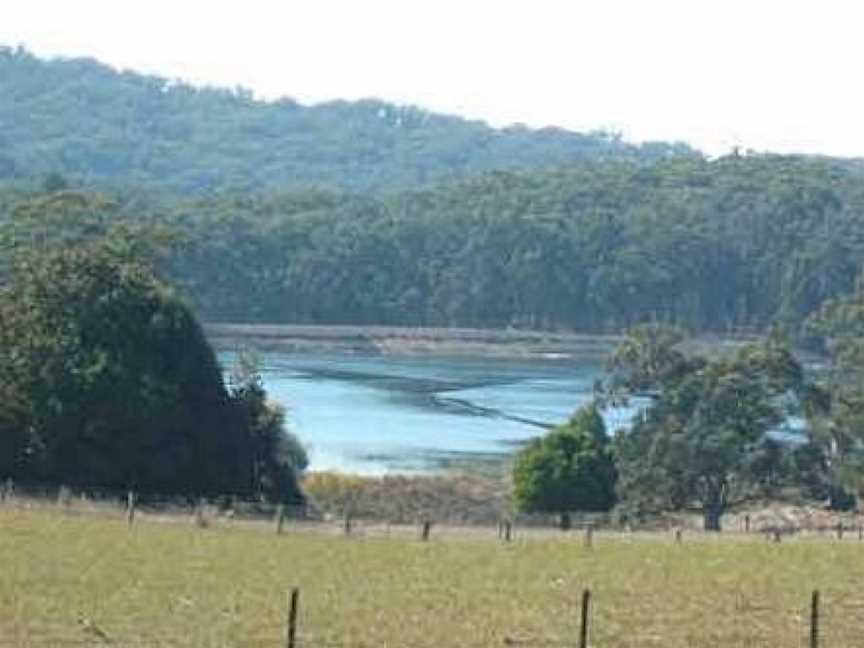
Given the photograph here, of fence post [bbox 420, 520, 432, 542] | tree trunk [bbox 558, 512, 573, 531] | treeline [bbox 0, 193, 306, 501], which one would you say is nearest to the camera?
fence post [bbox 420, 520, 432, 542]

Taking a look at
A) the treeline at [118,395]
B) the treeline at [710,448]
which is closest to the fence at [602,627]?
the treeline at [118,395]

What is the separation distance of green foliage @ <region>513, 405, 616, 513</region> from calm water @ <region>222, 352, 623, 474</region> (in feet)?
72.3

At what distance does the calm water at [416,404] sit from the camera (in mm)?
98387

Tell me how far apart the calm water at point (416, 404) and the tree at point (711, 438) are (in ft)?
58.2

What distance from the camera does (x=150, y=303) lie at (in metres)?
60.9

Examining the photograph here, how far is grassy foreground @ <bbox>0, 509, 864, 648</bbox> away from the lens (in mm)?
24656

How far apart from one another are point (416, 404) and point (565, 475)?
61.5 meters

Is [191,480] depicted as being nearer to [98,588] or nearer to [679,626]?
[98,588]

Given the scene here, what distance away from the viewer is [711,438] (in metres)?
71.7

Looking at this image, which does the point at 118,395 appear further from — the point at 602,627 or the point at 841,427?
the point at 602,627

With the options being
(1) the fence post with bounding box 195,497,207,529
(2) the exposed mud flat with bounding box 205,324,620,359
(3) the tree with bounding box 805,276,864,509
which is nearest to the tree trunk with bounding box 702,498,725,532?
(3) the tree with bounding box 805,276,864,509

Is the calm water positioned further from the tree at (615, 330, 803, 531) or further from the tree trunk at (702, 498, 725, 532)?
the tree trunk at (702, 498, 725, 532)

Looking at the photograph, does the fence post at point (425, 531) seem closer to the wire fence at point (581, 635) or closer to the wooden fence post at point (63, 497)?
the wooden fence post at point (63, 497)

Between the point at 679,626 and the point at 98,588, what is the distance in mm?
8325
